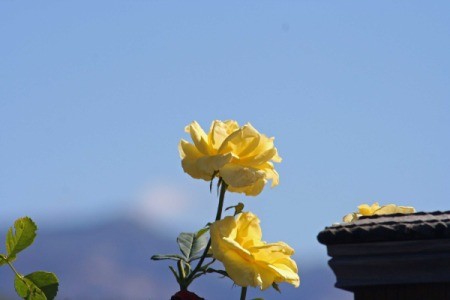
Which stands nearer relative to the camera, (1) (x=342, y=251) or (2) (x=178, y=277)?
(2) (x=178, y=277)

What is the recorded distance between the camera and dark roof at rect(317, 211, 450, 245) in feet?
9.78

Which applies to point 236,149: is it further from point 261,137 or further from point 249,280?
point 249,280

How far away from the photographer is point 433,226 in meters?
2.98

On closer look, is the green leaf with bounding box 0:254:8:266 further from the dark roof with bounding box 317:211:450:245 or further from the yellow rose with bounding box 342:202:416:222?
the yellow rose with bounding box 342:202:416:222

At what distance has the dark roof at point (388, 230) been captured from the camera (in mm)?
2982

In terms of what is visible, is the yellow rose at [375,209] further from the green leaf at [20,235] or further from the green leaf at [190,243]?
the green leaf at [20,235]

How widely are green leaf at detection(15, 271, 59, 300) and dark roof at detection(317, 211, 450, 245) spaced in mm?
839

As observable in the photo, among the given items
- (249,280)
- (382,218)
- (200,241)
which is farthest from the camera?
(382,218)

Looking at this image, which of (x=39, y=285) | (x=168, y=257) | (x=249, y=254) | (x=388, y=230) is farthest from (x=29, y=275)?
(x=388, y=230)

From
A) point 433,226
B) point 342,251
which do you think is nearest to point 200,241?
point 342,251

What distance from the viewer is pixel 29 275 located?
2.87 m

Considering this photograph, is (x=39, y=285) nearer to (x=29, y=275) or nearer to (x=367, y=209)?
(x=29, y=275)

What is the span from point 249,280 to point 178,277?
8.3 inches

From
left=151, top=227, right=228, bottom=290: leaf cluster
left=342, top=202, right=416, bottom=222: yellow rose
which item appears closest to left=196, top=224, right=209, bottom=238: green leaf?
left=151, top=227, right=228, bottom=290: leaf cluster
